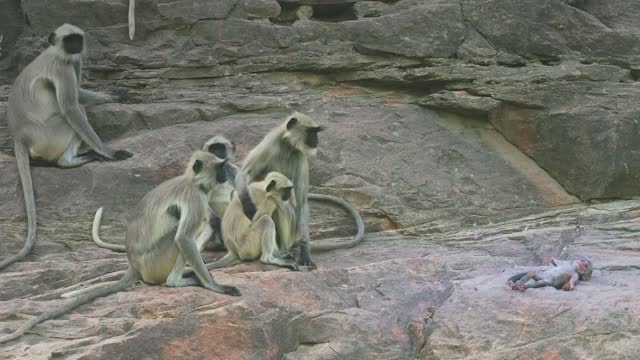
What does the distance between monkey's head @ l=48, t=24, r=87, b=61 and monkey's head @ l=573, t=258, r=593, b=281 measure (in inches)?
175

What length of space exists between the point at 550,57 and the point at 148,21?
3542 mm

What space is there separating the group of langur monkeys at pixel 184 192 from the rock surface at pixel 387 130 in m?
0.14

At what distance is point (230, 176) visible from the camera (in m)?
7.20

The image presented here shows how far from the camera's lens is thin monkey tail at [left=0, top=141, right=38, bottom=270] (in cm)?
693

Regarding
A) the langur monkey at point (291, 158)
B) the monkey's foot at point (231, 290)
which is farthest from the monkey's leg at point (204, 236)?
the monkey's foot at point (231, 290)

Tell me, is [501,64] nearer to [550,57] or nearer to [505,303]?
[550,57]

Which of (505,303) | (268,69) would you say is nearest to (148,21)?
(268,69)

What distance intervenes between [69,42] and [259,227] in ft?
9.13

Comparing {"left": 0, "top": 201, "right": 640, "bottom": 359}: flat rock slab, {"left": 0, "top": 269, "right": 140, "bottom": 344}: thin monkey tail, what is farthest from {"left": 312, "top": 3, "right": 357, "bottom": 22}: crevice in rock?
{"left": 0, "top": 269, "right": 140, "bottom": 344}: thin monkey tail

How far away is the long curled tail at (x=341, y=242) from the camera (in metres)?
7.18

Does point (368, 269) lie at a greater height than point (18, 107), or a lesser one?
lesser

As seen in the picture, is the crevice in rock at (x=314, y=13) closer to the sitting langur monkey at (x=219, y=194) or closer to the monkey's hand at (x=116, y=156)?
the monkey's hand at (x=116, y=156)

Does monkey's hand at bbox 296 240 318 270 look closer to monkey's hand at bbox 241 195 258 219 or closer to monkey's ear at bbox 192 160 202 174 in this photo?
monkey's hand at bbox 241 195 258 219

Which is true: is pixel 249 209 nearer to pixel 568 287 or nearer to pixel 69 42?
pixel 568 287
